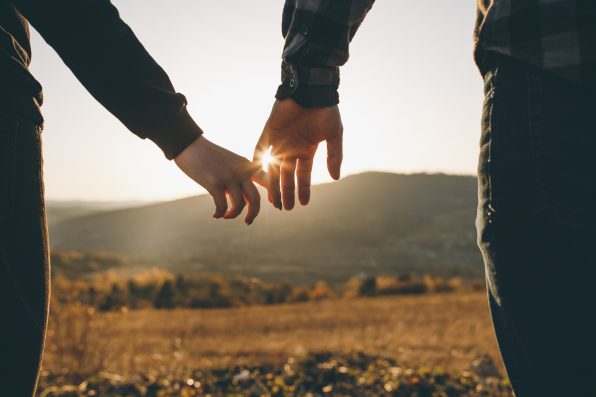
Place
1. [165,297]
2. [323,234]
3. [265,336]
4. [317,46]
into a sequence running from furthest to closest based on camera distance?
[323,234] < [165,297] < [265,336] < [317,46]

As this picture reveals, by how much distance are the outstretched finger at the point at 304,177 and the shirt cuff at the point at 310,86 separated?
234 mm

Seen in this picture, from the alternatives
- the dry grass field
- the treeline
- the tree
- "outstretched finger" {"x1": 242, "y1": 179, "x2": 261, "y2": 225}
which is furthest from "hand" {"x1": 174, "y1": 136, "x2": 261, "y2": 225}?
the tree

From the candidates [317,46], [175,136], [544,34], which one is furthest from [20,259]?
[544,34]

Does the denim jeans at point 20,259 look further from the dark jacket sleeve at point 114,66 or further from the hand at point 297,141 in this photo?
the hand at point 297,141

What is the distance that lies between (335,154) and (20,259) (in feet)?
3.62

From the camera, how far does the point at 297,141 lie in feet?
6.12

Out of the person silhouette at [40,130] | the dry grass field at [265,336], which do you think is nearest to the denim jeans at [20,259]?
the person silhouette at [40,130]

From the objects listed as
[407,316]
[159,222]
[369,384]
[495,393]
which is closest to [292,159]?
[369,384]

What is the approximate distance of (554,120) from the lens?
3.51 ft

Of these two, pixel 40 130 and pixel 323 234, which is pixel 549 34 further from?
pixel 323 234

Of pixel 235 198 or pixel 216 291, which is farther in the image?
pixel 216 291

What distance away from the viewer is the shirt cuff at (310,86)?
1.76m

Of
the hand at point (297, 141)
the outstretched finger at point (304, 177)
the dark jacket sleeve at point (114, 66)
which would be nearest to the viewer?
the dark jacket sleeve at point (114, 66)

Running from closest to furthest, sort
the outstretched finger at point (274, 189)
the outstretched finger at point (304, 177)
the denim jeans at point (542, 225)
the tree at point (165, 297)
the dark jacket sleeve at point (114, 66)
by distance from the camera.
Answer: the denim jeans at point (542, 225)
the dark jacket sleeve at point (114, 66)
the outstretched finger at point (274, 189)
the outstretched finger at point (304, 177)
the tree at point (165, 297)
